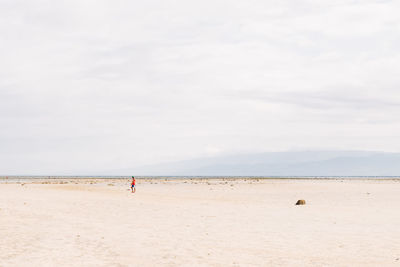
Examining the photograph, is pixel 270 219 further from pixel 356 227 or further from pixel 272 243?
pixel 272 243

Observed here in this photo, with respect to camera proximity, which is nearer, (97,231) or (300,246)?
(300,246)

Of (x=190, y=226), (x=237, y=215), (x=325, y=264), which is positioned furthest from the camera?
(x=237, y=215)

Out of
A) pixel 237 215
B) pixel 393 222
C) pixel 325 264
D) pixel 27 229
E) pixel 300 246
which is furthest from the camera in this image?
pixel 237 215

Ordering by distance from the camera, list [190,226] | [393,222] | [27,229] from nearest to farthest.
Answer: [27,229]
[190,226]
[393,222]

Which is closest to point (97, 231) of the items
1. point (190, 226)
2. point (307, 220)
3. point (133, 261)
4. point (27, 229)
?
point (27, 229)

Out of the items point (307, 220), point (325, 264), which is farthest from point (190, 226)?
point (325, 264)

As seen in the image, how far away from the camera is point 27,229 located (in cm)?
1838

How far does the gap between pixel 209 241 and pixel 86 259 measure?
522 cm

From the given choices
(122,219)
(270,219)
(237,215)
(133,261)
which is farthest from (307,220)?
(133,261)

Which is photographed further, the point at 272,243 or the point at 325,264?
the point at 272,243

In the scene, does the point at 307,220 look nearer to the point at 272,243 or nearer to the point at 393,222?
the point at 393,222

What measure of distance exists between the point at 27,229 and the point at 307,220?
48.6 ft

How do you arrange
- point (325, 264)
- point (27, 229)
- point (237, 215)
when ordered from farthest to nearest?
point (237, 215) → point (27, 229) → point (325, 264)

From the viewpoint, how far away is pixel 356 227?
67.7ft
